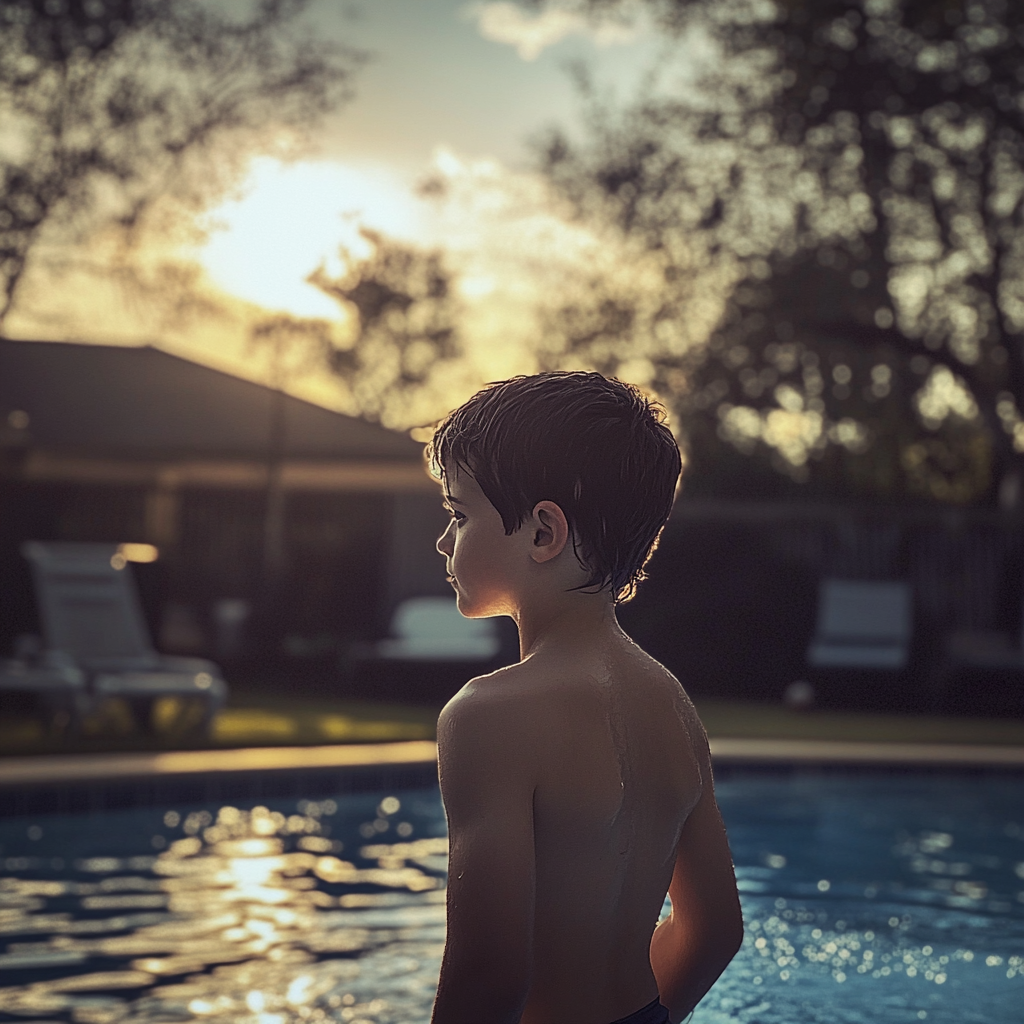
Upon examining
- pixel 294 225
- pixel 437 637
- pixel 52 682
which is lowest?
pixel 437 637

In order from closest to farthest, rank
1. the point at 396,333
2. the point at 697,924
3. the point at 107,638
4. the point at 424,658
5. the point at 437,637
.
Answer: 1. the point at 697,924
2. the point at 107,638
3. the point at 424,658
4. the point at 437,637
5. the point at 396,333

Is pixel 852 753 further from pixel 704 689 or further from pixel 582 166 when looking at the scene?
pixel 582 166

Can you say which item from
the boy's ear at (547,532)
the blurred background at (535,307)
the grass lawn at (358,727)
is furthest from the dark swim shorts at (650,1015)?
the blurred background at (535,307)

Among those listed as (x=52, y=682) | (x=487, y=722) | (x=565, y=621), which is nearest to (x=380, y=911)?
(x=52, y=682)

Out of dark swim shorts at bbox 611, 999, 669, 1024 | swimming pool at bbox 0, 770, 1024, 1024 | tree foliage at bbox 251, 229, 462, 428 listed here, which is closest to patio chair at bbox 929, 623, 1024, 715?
swimming pool at bbox 0, 770, 1024, 1024

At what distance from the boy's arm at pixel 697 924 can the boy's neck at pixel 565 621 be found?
23 centimetres

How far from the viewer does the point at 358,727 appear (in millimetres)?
11383

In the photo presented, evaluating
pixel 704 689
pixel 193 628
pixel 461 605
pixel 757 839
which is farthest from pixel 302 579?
pixel 461 605

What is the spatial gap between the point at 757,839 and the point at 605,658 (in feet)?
22.5

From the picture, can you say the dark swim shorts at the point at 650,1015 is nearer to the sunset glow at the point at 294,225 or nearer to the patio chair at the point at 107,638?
the patio chair at the point at 107,638

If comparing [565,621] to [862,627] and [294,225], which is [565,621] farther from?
[294,225]

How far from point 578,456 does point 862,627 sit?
1323cm

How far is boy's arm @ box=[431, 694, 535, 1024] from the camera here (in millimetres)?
1321

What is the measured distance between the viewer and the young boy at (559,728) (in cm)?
133
